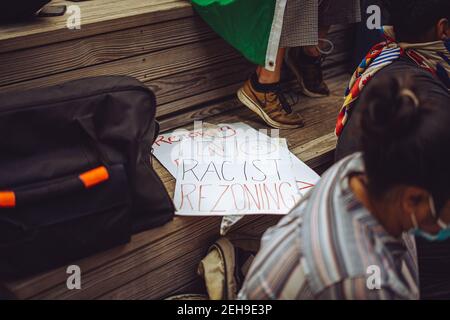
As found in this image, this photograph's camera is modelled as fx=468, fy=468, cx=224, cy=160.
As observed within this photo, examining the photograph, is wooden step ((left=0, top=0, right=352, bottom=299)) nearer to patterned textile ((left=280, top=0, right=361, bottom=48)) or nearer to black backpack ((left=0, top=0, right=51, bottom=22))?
black backpack ((left=0, top=0, right=51, bottom=22))

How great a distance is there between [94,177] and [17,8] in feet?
2.03

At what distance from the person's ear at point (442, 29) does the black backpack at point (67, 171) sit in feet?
2.66

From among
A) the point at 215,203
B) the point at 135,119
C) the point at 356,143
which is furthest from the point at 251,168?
the point at 135,119

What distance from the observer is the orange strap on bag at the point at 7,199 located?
880mm

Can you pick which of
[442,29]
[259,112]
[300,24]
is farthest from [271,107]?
[442,29]

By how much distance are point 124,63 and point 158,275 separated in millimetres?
649

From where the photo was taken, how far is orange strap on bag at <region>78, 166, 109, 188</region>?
93cm

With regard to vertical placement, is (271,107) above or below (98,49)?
below

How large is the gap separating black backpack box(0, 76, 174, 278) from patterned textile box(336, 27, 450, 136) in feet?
2.06

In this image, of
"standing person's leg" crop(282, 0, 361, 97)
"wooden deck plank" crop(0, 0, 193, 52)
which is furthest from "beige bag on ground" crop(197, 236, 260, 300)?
"standing person's leg" crop(282, 0, 361, 97)

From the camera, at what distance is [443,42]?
4.20 feet

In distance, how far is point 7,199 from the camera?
0.88 m

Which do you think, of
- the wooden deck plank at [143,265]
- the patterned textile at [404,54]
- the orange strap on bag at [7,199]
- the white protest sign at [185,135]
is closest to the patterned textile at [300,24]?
the patterned textile at [404,54]

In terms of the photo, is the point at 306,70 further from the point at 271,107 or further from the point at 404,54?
the point at 404,54
